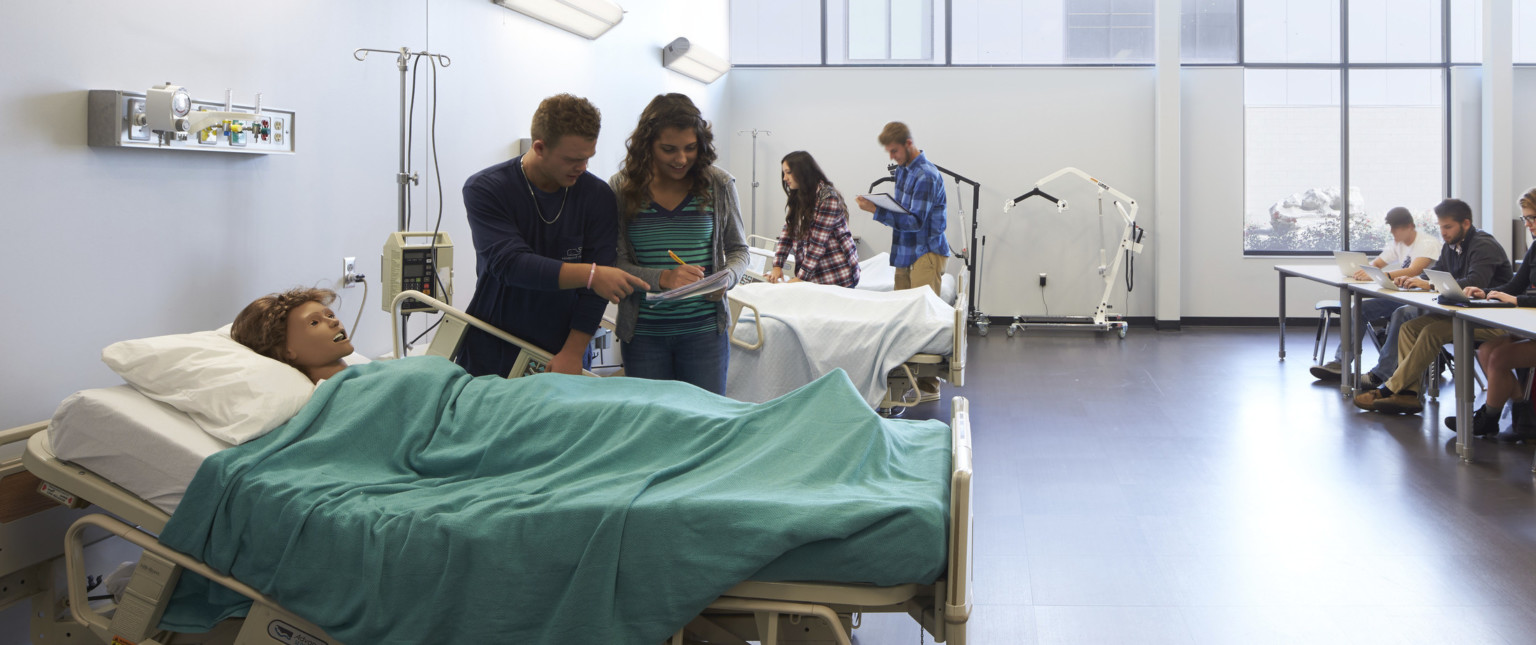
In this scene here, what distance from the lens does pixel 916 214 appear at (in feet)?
18.6

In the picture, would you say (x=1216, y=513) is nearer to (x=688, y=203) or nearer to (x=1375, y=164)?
(x=688, y=203)

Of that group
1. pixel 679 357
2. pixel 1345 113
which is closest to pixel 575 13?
pixel 679 357

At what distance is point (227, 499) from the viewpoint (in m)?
1.98

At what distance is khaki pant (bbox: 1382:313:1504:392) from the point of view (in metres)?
5.01

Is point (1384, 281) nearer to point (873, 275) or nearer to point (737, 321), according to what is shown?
point (873, 275)

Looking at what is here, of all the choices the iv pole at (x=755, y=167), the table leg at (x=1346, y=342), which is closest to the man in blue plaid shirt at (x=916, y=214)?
the table leg at (x=1346, y=342)

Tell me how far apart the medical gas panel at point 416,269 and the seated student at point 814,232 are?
2.06 metres

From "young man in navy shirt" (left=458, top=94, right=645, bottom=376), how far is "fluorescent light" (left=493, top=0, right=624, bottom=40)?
2210 millimetres

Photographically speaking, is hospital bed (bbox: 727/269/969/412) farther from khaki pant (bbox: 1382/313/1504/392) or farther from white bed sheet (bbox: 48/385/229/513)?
white bed sheet (bbox: 48/385/229/513)

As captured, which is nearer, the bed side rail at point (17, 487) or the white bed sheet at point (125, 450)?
the white bed sheet at point (125, 450)

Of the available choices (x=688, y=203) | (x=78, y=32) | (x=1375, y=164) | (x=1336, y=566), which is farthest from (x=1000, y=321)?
(x=78, y=32)

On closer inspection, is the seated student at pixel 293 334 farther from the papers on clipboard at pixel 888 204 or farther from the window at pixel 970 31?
the window at pixel 970 31

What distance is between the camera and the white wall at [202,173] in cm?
229

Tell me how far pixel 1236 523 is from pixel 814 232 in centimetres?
246
